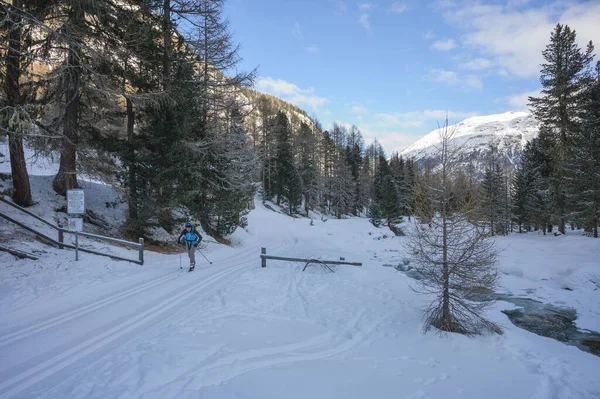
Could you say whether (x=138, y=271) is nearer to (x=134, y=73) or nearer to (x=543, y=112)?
(x=134, y=73)

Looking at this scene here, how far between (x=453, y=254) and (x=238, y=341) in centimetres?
576

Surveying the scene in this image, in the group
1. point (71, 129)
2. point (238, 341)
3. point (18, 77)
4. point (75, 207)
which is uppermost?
point (18, 77)

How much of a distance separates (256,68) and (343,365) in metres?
15.4

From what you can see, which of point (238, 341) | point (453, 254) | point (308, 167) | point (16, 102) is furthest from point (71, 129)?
point (308, 167)

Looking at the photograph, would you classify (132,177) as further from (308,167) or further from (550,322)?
(308,167)

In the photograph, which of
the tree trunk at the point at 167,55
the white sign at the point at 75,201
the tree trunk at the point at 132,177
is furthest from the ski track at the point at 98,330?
the tree trunk at the point at 167,55

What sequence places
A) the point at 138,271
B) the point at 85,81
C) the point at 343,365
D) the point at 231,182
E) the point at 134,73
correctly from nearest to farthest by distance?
1. the point at 343,365
2. the point at 138,271
3. the point at 85,81
4. the point at 134,73
5. the point at 231,182

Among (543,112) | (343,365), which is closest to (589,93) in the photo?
(543,112)

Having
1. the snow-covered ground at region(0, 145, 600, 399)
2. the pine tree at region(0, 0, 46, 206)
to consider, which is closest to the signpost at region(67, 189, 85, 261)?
the snow-covered ground at region(0, 145, 600, 399)

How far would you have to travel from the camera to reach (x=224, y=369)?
4.55 metres

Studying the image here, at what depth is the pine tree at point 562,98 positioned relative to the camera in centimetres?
2277

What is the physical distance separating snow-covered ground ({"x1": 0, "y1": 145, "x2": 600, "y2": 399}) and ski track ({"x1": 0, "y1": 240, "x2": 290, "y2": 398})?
3cm

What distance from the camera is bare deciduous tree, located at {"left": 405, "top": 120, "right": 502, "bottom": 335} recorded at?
726cm

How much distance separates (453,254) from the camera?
753 cm
